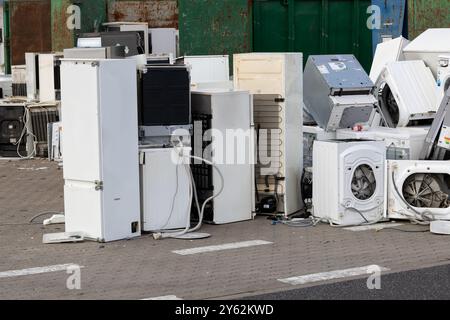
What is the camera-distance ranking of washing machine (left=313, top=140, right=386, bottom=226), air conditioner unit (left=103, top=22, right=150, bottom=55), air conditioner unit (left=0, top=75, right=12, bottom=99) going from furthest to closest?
air conditioner unit (left=0, top=75, right=12, bottom=99), air conditioner unit (left=103, top=22, right=150, bottom=55), washing machine (left=313, top=140, right=386, bottom=226)

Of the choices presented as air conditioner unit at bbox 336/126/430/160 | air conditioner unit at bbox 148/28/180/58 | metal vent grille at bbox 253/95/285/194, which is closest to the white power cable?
metal vent grille at bbox 253/95/285/194

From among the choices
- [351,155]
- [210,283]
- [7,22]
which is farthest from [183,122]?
[7,22]

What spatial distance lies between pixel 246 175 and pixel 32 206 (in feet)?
8.20

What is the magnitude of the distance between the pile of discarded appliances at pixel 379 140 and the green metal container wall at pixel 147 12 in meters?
7.31

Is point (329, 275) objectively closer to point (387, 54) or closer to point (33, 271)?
point (33, 271)

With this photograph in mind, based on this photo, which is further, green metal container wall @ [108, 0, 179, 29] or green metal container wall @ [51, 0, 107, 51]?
green metal container wall @ [108, 0, 179, 29]

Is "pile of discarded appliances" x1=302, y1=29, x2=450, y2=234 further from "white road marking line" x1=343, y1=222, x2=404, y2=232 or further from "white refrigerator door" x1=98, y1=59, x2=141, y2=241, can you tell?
"white refrigerator door" x1=98, y1=59, x2=141, y2=241

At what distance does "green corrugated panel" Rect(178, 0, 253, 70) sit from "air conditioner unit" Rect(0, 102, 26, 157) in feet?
12.3

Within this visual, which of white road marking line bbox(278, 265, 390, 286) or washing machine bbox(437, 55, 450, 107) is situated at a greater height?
washing machine bbox(437, 55, 450, 107)

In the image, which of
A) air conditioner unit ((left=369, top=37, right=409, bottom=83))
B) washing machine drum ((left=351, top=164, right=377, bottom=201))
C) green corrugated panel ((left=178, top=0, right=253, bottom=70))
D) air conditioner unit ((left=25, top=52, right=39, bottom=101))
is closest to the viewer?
washing machine drum ((left=351, top=164, right=377, bottom=201))

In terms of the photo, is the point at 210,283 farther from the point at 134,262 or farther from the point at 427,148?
the point at 427,148

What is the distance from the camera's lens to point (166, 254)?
831cm

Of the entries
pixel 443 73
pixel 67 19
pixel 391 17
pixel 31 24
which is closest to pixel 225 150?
pixel 443 73

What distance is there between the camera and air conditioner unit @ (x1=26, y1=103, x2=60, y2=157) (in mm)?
14336
